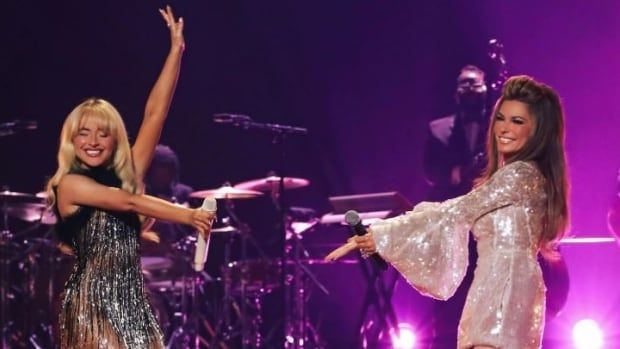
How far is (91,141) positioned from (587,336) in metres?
4.39

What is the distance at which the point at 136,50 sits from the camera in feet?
31.3

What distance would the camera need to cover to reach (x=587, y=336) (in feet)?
24.8

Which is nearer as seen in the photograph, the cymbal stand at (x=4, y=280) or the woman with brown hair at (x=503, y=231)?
the woman with brown hair at (x=503, y=231)

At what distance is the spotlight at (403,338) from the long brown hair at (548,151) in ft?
9.88

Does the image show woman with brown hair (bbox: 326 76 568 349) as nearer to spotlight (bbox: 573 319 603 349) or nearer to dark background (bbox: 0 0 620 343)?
spotlight (bbox: 573 319 603 349)

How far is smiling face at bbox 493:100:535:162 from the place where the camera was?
4.45 metres

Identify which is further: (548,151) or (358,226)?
(548,151)

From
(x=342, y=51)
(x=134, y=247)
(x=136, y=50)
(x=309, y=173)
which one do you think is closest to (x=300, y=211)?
(x=309, y=173)

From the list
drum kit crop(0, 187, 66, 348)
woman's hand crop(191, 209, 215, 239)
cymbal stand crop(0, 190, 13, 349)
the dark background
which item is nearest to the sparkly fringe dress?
woman's hand crop(191, 209, 215, 239)

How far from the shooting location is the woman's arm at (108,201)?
13.9 ft

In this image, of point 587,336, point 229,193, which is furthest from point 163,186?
point 587,336

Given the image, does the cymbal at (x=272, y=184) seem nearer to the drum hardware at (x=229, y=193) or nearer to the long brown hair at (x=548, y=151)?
the drum hardware at (x=229, y=193)

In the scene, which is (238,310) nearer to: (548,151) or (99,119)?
(99,119)

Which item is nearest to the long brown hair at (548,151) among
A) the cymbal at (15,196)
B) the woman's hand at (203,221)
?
the woman's hand at (203,221)
